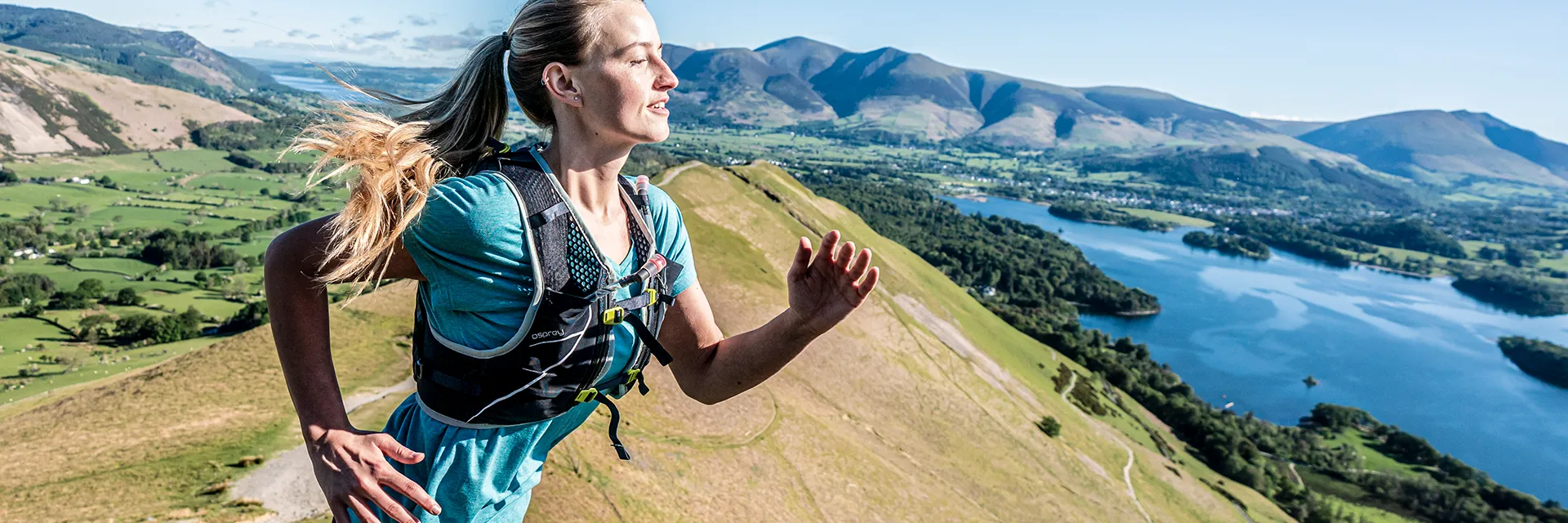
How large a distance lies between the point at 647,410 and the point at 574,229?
17483 millimetres

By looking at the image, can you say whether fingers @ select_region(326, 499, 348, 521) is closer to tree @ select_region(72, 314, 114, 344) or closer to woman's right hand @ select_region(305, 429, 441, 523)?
woman's right hand @ select_region(305, 429, 441, 523)

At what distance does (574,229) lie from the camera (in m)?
1.91

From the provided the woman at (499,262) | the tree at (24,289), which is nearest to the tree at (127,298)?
the tree at (24,289)

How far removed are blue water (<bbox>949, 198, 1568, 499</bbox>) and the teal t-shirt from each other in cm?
7916

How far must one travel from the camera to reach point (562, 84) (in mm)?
2047

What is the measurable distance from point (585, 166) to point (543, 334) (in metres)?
0.49

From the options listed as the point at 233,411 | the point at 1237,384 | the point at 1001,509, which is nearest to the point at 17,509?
the point at 233,411

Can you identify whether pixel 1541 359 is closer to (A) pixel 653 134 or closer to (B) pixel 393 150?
(A) pixel 653 134

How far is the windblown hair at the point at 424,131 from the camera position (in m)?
1.73

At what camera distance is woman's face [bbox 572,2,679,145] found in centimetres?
203

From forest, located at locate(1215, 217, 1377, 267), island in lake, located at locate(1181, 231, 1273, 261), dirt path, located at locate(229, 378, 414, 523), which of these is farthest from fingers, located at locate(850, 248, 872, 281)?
forest, located at locate(1215, 217, 1377, 267)

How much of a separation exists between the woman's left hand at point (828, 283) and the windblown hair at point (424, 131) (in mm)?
821

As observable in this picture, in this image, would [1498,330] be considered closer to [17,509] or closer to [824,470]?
[824,470]

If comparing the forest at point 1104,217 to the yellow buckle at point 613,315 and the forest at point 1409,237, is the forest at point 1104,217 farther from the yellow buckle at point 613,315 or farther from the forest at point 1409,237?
the yellow buckle at point 613,315
